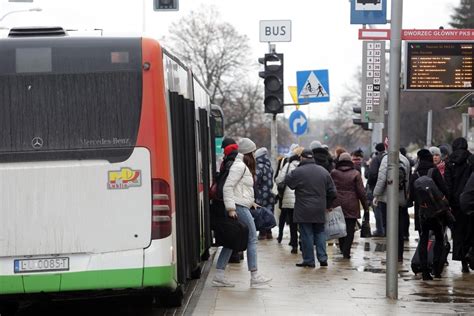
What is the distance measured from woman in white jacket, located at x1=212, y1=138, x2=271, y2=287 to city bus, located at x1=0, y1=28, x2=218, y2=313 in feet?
10.1

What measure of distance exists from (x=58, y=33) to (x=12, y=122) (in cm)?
101

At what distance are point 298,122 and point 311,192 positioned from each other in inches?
431

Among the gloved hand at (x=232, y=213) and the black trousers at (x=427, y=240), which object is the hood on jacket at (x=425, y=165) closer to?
the black trousers at (x=427, y=240)

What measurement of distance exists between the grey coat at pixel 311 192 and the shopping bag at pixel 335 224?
2.57 ft

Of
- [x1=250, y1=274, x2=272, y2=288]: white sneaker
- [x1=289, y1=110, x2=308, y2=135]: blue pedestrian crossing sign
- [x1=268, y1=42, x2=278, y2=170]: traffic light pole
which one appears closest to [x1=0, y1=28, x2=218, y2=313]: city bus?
[x1=250, y1=274, x2=272, y2=288]: white sneaker

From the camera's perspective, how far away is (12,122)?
9.11 metres

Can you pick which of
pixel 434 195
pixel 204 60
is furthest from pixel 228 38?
pixel 434 195

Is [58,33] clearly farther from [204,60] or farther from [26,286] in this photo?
[204,60]

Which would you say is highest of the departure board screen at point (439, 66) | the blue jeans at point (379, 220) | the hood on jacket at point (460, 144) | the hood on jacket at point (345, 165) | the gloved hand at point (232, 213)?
the departure board screen at point (439, 66)

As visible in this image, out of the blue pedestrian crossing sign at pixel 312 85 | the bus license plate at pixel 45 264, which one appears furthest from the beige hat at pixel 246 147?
the blue pedestrian crossing sign at pixel 312 85

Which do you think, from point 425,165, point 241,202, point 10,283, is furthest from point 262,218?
point 10,283

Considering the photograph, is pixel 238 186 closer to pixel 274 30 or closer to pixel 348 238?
pixel 348 238

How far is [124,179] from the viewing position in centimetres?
920

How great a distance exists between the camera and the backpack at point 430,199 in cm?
1335
